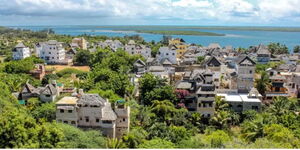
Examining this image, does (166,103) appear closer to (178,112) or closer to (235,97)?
(178,112)

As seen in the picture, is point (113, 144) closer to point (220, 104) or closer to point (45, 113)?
point (45, 113)

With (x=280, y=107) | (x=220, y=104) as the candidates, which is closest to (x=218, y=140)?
(x=220, y=104)

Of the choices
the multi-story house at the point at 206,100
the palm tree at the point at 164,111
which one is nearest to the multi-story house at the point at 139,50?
the multi-story house at the point at 206,100

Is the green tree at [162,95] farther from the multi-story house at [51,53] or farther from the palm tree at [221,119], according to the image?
the multi-story house at [51,53]

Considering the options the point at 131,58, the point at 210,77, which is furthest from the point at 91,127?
the point at 131,58

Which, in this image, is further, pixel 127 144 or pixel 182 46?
pixel 182 46

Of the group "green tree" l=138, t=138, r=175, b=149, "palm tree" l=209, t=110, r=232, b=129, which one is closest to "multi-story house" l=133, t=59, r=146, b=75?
"palm tree" l=209, t=110, r=232, b=129

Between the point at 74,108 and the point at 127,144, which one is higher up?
the point at 74,108
